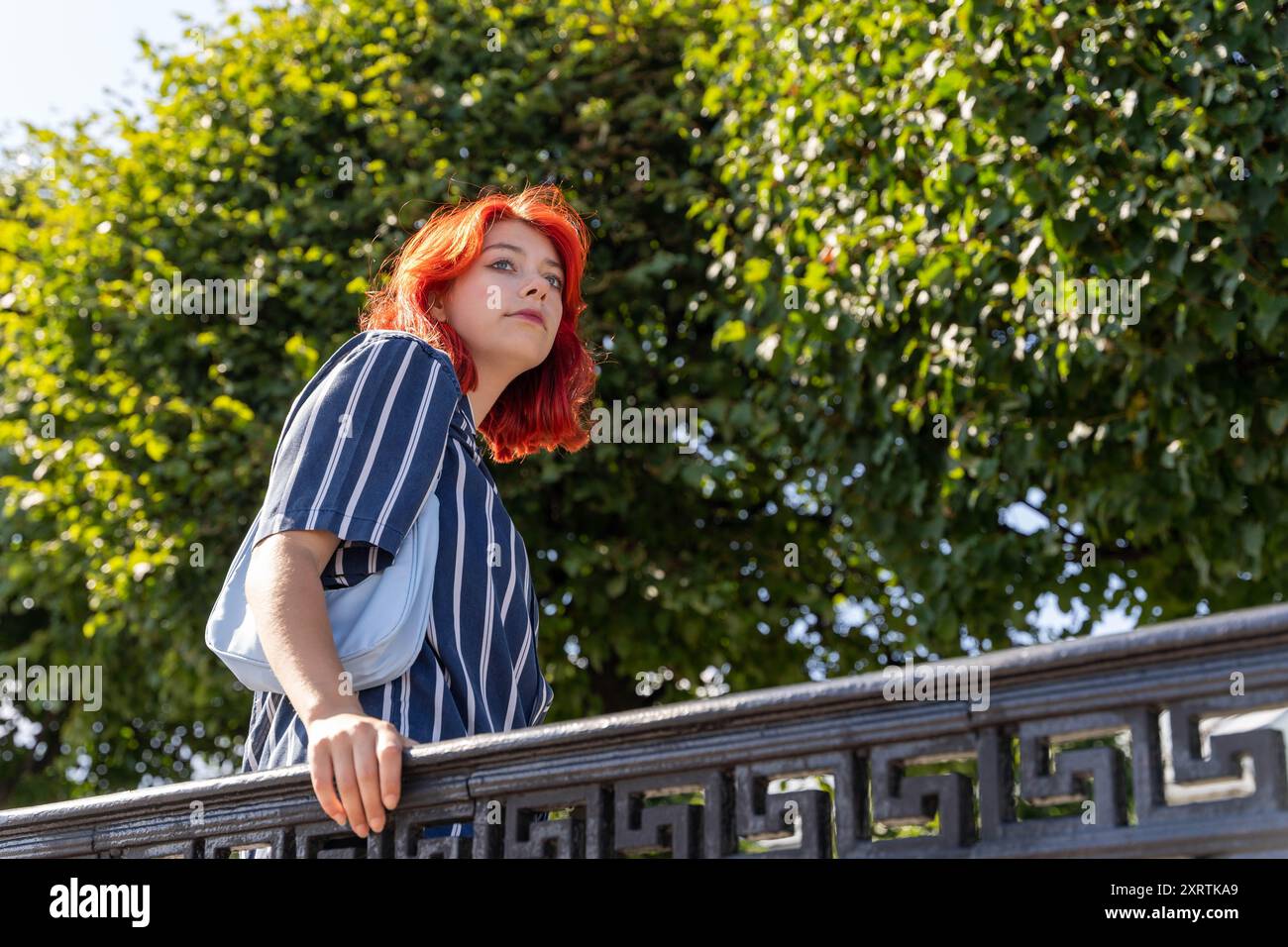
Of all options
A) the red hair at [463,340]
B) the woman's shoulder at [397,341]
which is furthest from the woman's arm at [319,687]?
the red hair at [463,340]

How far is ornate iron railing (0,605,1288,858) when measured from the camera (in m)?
1.79

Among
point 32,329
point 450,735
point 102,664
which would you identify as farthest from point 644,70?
point 450,735

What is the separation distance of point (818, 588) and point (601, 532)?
1.30m

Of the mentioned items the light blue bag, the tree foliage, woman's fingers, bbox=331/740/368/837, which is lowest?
woman's fingers, bbox=331/740/368/837

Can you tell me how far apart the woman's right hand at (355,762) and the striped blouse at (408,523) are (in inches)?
7.7

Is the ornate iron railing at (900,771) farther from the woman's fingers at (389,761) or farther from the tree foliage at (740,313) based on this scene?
the tree foliage at (740,313)

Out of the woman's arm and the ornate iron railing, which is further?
the woman's arm

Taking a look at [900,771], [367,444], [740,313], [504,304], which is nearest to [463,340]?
[504,304]

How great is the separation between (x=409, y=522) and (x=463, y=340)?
23.3 inches

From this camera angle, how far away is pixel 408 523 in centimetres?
233

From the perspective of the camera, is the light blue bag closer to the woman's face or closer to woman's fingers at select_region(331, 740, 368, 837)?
woman's fingers at select_region(331, 740, 368, 837)

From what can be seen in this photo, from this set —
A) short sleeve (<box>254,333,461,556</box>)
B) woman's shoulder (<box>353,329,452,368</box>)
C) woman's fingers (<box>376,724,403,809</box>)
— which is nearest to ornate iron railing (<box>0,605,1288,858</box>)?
woman's fingers (<box>376,724,403,809</box>)
